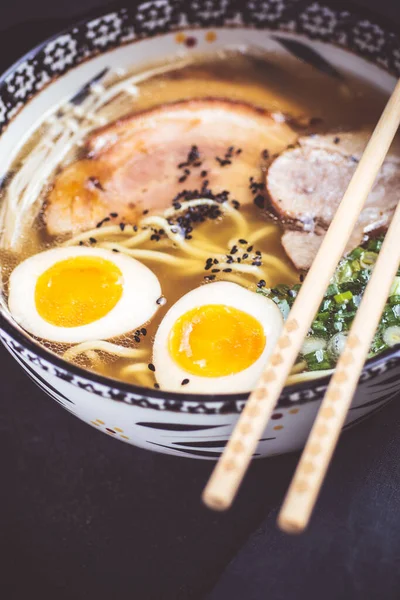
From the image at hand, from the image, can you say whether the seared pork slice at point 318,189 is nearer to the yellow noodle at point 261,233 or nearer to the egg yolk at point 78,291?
the yellow noodle at point 261,233

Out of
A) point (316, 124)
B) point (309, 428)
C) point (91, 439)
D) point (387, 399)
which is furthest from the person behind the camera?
point (316, 124)

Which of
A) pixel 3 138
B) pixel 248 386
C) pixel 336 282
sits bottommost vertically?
pixel 248 386

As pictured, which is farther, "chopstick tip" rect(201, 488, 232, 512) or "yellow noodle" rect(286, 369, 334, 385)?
"yellow noodle" rect(286, 369, 334, 385)

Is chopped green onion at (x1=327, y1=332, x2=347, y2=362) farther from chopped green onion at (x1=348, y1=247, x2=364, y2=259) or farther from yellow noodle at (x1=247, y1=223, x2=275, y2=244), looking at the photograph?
yellow noodle at (x1=247, y1=223, x2=275, y2=244)

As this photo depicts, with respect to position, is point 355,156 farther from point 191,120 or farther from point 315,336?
point 315,336

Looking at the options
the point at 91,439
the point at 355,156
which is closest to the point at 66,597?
the point at 91,439

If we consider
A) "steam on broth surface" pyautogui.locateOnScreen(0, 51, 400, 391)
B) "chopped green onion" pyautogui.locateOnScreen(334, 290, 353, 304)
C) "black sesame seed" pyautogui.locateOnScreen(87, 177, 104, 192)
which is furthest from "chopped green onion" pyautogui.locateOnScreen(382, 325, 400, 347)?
"black sesame seed" pyautogui.locateOnScreen(87, 177, 104, 192)
